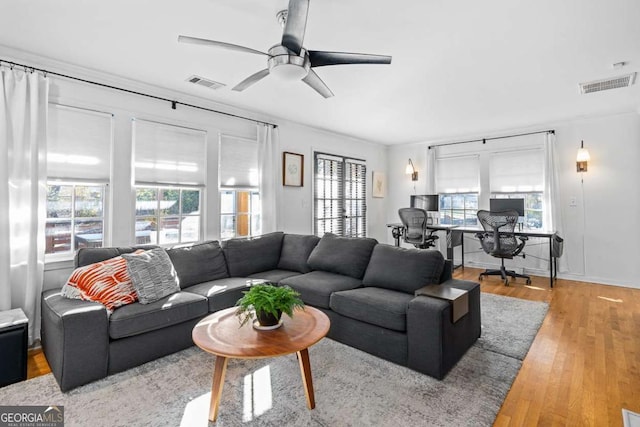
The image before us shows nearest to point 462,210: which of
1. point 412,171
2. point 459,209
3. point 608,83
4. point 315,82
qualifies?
point 459,209

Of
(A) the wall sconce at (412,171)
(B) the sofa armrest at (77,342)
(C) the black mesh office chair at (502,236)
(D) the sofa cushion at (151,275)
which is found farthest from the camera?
(A) the wall sconce at (412,171)

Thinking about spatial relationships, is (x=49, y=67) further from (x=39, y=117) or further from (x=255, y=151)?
(x=255, y=151)

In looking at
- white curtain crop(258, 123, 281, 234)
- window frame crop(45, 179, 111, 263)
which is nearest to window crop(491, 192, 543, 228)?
white curtain crop(258, 123, 281, 234)

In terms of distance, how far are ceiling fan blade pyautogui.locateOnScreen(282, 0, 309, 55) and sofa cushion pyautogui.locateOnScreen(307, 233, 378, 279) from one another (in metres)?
2.03

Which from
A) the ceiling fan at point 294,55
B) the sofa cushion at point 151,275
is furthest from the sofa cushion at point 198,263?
the ceiling fan at point 294,55

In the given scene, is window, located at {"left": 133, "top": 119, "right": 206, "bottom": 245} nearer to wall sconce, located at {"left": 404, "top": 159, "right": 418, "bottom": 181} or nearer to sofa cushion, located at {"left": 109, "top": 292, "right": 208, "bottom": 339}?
sofa cushion, located at {"left": 109, "top": 292, "right": 208, "bottom": 339}

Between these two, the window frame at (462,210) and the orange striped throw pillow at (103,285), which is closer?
the orange striped throw pillow at (103,285)

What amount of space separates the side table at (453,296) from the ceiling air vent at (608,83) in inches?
115

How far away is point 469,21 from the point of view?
7.59ft

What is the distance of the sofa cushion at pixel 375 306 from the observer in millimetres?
2419

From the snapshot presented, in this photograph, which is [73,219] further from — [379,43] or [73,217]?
[379,43]

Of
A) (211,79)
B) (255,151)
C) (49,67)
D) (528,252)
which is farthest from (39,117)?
(528,252)

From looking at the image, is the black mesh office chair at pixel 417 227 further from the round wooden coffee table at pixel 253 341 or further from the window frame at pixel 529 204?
the round wooden coffee table at pixel 253 341

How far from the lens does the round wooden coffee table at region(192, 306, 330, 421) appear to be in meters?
1.73
